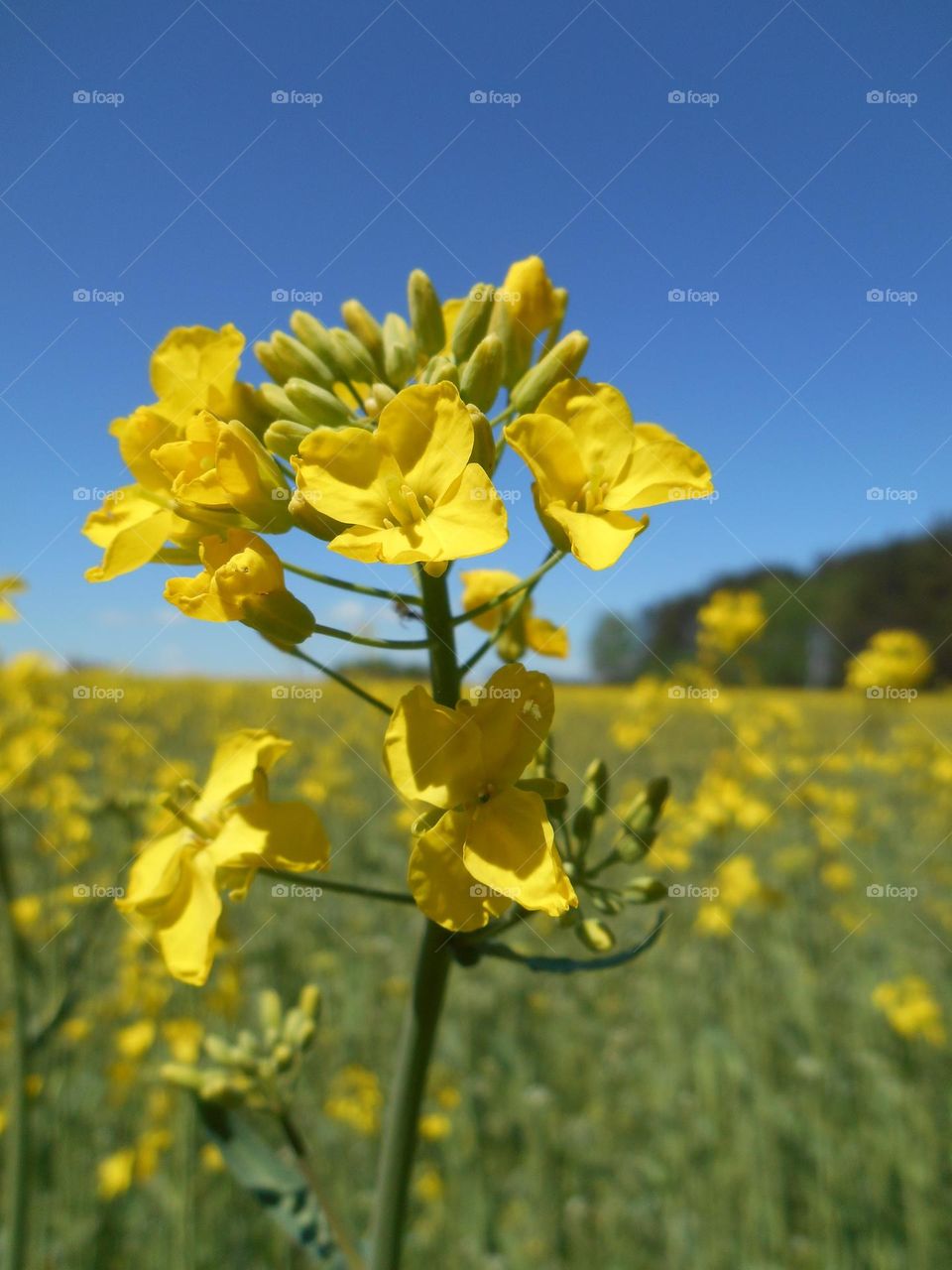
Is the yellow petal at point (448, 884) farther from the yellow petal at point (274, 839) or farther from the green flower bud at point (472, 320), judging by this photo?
the green flower bud at point (472, 320)

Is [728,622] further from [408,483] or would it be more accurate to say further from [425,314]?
[408,483]

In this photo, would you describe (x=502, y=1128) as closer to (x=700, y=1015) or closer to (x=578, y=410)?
(x=700, y=1015)

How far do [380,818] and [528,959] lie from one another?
7.25m

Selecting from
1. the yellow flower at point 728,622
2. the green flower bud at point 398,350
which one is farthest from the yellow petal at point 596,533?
the yellow flower at point 728,622

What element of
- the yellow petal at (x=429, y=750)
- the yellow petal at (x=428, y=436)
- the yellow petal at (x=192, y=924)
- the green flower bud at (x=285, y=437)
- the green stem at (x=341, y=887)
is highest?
the green flower bud at (x=285, y=437)

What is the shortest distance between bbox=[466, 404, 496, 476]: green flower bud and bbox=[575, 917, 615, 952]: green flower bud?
30.0 inches

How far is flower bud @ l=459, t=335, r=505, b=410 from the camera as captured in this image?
1274mm

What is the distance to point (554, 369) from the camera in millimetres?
1365

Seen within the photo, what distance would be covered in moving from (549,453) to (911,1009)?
13.1ft

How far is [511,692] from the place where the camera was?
A: 1.12m

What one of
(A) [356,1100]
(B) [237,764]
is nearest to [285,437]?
(B) [237,764]

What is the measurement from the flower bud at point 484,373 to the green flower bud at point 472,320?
128 mm

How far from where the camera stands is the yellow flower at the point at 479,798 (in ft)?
3.34

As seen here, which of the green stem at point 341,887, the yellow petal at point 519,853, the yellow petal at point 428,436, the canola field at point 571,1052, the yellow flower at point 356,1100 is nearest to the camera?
the yellow petal at point 519,853
